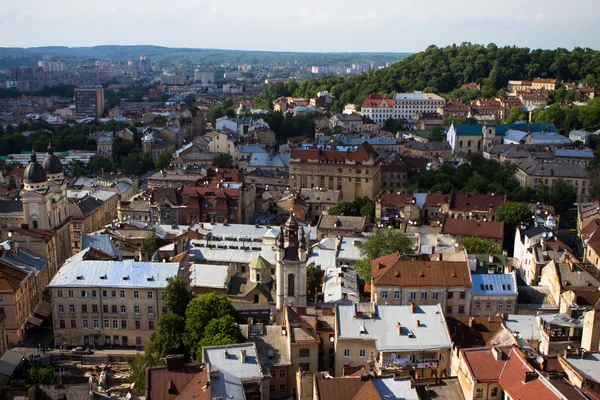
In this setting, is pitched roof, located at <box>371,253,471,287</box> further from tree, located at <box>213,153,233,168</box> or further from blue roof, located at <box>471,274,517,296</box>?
tree, located at <box>213,153,233,168</box>

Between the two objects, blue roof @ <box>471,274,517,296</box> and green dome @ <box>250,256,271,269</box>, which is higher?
blue roof @ <box>471,274,517,296</box>

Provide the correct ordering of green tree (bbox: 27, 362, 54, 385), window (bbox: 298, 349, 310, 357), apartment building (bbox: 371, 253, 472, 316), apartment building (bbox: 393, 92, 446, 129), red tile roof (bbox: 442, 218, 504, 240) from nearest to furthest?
window (bbox: 298, 349, 310, 357) → green tree (bbox: 27, 362, 54, 385) → apartment building (bbox: 371, 253, 472, 316) → red tile roof (bbox: 442, 218, 504, 240) → apartment building (bbox: 393, 92, 446, 129)

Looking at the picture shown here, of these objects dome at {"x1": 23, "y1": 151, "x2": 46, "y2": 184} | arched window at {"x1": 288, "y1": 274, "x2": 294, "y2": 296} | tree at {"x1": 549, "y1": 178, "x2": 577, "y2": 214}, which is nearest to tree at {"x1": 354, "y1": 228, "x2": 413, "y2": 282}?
arched window at {"x1": 288, "y1": 274, "x2": 294, "y2": 296}

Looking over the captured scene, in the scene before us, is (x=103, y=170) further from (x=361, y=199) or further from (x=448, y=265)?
(x=448, y=265)

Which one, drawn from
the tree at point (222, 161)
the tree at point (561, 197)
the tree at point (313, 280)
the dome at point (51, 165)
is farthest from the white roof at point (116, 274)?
the tree at point (222, 161)

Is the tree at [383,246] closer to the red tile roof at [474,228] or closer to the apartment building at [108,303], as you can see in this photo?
the red tile roof at [474,228]

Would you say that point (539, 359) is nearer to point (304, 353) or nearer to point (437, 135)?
point (304, 353)

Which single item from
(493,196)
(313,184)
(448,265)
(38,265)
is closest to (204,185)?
(313,184)

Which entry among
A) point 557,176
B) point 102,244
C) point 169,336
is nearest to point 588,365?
point 169,336
